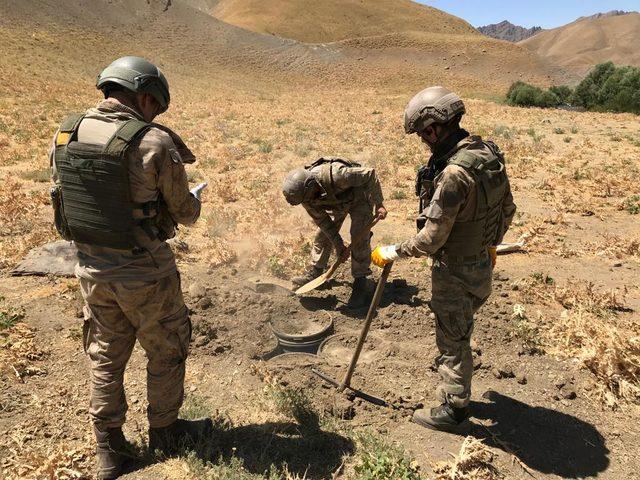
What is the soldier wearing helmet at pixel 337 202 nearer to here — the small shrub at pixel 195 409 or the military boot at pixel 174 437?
the small shrub at pixel 195 409

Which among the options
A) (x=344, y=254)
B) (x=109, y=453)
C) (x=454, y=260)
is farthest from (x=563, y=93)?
(x=109, y=453)

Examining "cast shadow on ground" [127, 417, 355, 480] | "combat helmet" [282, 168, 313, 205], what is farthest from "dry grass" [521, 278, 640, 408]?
"combat helmet" [282, 168, 313, 205]

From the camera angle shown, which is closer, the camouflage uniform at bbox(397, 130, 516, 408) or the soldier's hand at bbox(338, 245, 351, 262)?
the camouflage uniform at bbox(397, 130, 516, 408)

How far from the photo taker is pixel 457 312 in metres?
3.27

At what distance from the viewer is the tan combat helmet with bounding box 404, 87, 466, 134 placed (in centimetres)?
300

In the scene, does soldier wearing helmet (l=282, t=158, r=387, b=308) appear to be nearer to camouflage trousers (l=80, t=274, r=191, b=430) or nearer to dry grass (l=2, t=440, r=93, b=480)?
camouflage trousers (l=80, t=274, r=191, b=430)

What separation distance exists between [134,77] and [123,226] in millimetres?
804

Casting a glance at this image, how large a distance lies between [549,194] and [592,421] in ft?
20.7

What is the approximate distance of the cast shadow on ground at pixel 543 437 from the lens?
10.7ft

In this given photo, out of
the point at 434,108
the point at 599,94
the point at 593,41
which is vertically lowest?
the point at 434,108

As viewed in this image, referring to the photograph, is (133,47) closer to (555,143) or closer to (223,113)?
(223,113)

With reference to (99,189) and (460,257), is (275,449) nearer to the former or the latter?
(460,257)

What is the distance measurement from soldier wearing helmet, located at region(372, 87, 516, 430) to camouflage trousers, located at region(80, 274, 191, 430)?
56.7 inches

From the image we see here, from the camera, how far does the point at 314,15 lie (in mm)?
69375
